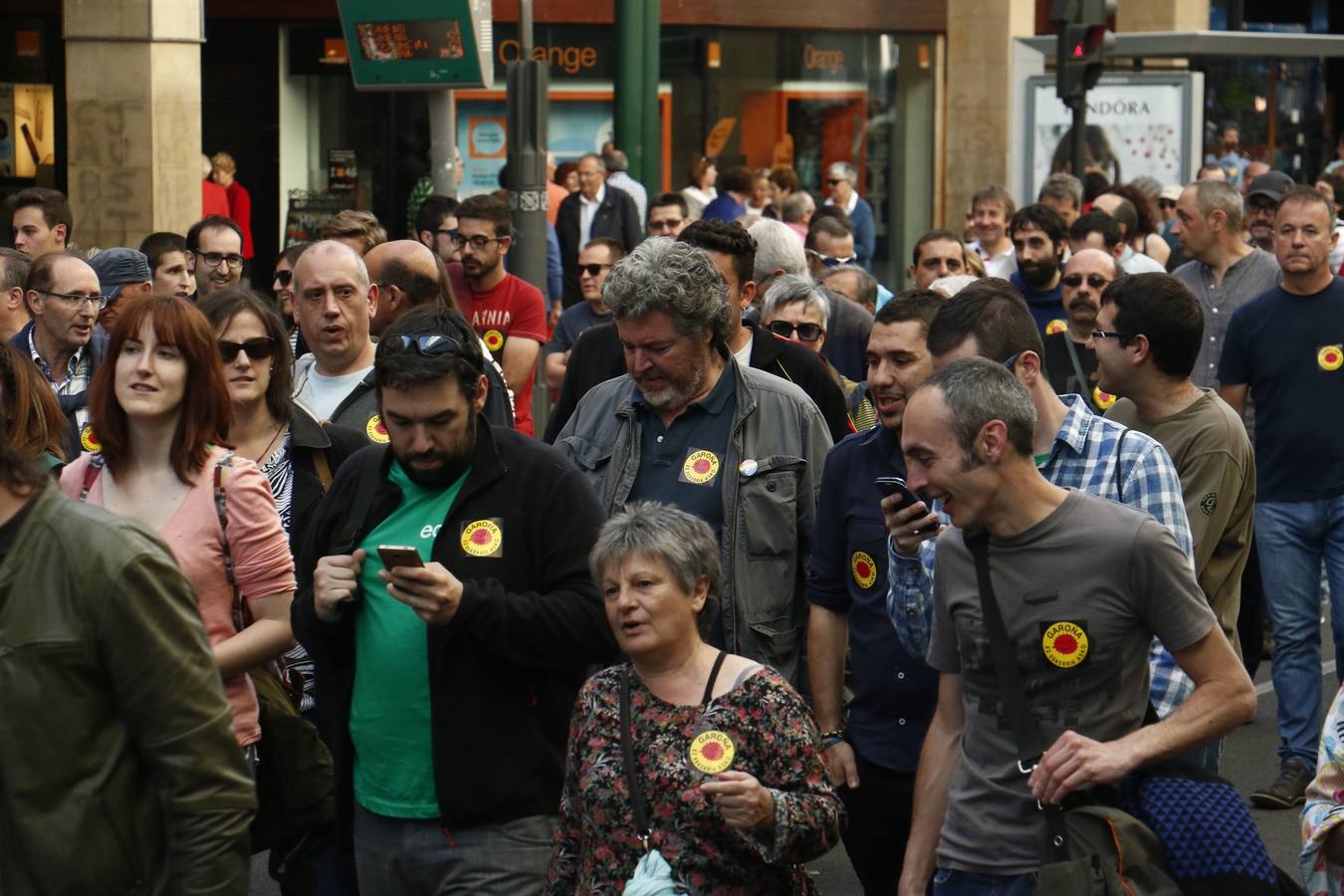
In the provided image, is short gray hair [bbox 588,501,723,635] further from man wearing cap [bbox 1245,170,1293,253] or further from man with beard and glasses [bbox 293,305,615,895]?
man wearing cap [bbox 1245,170,1293,253]

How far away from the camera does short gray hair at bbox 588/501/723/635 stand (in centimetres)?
461

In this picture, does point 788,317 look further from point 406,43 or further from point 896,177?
point 896,177

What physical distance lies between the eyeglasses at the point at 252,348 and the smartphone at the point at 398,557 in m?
1.77

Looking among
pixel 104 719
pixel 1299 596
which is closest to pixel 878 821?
pixel 104 719

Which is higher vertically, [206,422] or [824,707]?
[206,422]

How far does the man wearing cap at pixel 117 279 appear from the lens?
30.1 feet

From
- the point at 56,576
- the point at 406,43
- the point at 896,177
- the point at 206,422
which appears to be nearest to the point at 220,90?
the point at 896,177

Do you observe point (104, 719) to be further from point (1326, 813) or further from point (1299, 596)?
point (1299, 596)

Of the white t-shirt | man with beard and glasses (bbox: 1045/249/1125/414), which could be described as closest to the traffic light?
man with beard and glasses (bbox: 1045/249/1125/414)

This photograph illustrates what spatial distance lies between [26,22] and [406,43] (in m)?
10.6

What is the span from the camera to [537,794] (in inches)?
186

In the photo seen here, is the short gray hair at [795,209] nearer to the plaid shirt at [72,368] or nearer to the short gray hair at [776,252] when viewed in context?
the short gray hair at [776,252]

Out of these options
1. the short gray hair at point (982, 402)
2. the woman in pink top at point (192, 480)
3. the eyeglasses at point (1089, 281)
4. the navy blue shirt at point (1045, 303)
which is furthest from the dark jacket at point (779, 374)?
the navy blue shirt at point (1045, 303)

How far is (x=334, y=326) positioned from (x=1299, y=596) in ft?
13.4
